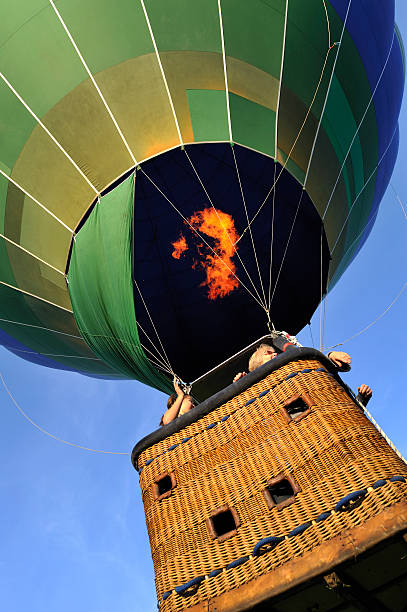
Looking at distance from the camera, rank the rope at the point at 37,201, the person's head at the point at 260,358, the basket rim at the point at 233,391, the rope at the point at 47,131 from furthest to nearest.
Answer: the rope at the point at 37,201
the rope at the point at 47,131
the person's head at the point at 260,358
the basket rim at the point at 233,391

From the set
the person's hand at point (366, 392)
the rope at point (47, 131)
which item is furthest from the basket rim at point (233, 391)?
the rope at point (47, 131)

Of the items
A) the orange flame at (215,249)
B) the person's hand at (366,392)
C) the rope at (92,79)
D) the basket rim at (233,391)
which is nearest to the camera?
the basket rim at (233,391)

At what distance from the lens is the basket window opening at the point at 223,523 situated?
2.21 m

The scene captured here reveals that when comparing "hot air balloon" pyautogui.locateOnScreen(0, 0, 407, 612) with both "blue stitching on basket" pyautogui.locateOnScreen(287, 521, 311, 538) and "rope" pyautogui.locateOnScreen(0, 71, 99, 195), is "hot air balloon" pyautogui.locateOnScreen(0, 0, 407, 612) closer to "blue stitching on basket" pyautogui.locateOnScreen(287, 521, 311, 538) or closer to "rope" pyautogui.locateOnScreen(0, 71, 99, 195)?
"rope" pyautogui.locateOnScreen(0, 71, 99, 195)

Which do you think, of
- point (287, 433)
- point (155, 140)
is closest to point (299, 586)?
point (287, 433)

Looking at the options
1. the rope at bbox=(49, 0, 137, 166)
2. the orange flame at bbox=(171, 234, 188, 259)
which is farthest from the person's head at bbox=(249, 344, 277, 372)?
the rope at bbox=(49, 0, 137, 166)

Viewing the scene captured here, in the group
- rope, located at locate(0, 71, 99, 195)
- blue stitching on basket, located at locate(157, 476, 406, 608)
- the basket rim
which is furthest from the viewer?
rope, located at locate(0, 71, 99, 195)

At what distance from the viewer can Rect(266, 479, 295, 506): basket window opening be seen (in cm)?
217

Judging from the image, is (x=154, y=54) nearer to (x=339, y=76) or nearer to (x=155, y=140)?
(x=155, y=140)

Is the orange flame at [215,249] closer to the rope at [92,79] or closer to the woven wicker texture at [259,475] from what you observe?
the rope at [92,79]

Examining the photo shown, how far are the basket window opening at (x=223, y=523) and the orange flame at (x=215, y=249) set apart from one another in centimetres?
337

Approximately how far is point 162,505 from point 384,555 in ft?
3.66

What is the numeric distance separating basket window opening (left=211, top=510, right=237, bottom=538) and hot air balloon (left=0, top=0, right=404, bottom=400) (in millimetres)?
2194

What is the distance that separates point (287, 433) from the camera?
227 cm
